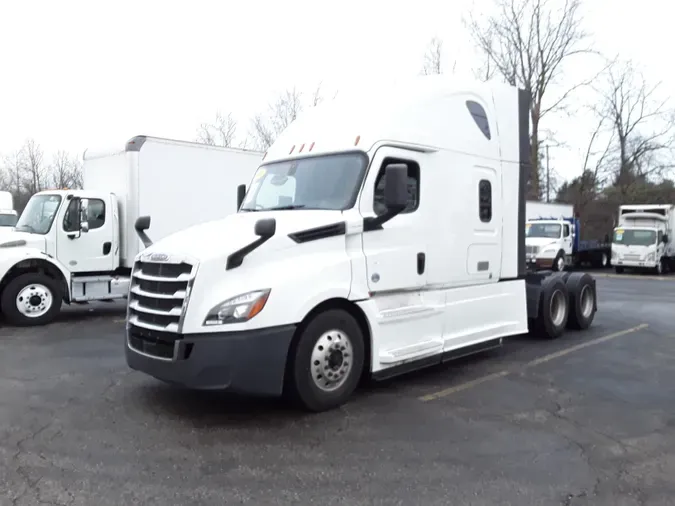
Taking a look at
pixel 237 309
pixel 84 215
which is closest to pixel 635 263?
pixel 84 215

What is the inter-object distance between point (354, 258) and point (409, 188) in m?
1.23

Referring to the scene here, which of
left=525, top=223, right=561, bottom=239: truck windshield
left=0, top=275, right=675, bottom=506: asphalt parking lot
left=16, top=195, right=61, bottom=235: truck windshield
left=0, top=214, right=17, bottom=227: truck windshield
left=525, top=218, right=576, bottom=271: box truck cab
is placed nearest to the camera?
left=0, top=275, right=675, bottom=506: asphalt parking lot

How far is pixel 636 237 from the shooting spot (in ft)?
87.0

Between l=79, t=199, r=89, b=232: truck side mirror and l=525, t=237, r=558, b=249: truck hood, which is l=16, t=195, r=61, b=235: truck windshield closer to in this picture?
l=79, t=199, r=89, b=232: truck side mirror

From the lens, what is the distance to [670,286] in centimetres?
1980

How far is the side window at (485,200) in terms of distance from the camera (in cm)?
739

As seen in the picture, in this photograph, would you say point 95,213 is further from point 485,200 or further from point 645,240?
point 645,240

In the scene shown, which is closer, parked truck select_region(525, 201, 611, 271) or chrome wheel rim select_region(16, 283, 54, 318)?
chrome wheel rim select_region(16, 283, 54, 318)

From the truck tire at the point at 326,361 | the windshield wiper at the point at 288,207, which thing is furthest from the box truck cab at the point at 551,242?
the truck tire at the point at 326,361

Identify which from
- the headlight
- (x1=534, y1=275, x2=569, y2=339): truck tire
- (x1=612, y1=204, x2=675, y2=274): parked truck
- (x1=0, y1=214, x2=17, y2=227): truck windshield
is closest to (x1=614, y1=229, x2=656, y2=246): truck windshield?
(x1=612, y1=204, x2=675, y2=274): parked truck

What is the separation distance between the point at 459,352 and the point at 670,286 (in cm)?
1600

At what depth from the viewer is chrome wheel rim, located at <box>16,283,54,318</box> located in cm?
1030

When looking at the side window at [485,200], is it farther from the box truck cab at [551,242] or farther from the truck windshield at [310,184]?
the box truck cab at [551,242]

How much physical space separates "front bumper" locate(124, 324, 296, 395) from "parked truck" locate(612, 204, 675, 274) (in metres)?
25.1
